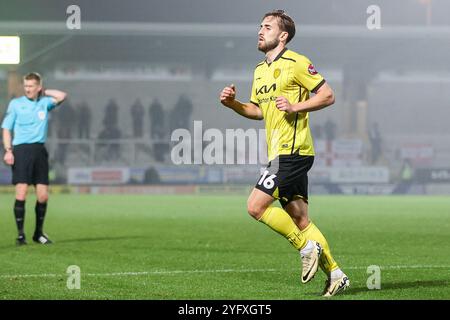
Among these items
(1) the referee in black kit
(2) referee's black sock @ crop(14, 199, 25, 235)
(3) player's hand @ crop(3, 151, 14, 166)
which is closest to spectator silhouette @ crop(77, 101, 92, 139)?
(2) referee's black sock @ crop(14, 199, 25, 235)

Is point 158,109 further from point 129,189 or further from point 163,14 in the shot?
point 129,189

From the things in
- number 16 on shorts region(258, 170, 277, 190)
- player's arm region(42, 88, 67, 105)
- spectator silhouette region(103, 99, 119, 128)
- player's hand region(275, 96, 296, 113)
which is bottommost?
number 16 on shorts region(258, 170, 277, 190)

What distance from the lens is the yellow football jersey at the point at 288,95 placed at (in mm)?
6633

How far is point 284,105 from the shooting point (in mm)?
6367

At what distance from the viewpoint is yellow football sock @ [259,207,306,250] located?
21.6ft

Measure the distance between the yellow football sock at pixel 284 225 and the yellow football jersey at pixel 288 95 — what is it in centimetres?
41

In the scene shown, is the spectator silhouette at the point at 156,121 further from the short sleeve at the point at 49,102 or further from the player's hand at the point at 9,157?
the player's hand at the point at 9,157

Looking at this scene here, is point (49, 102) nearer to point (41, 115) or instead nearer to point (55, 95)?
point (55, 95)

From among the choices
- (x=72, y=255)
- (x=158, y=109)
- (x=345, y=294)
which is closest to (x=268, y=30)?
(x=345, y=294)

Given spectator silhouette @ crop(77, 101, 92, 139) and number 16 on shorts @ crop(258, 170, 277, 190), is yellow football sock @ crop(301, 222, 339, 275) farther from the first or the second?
spectator silhouette @ crop(77, 101, 92, 139)

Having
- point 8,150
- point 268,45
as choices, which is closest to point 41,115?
point 8,150

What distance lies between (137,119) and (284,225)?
3651 cm
